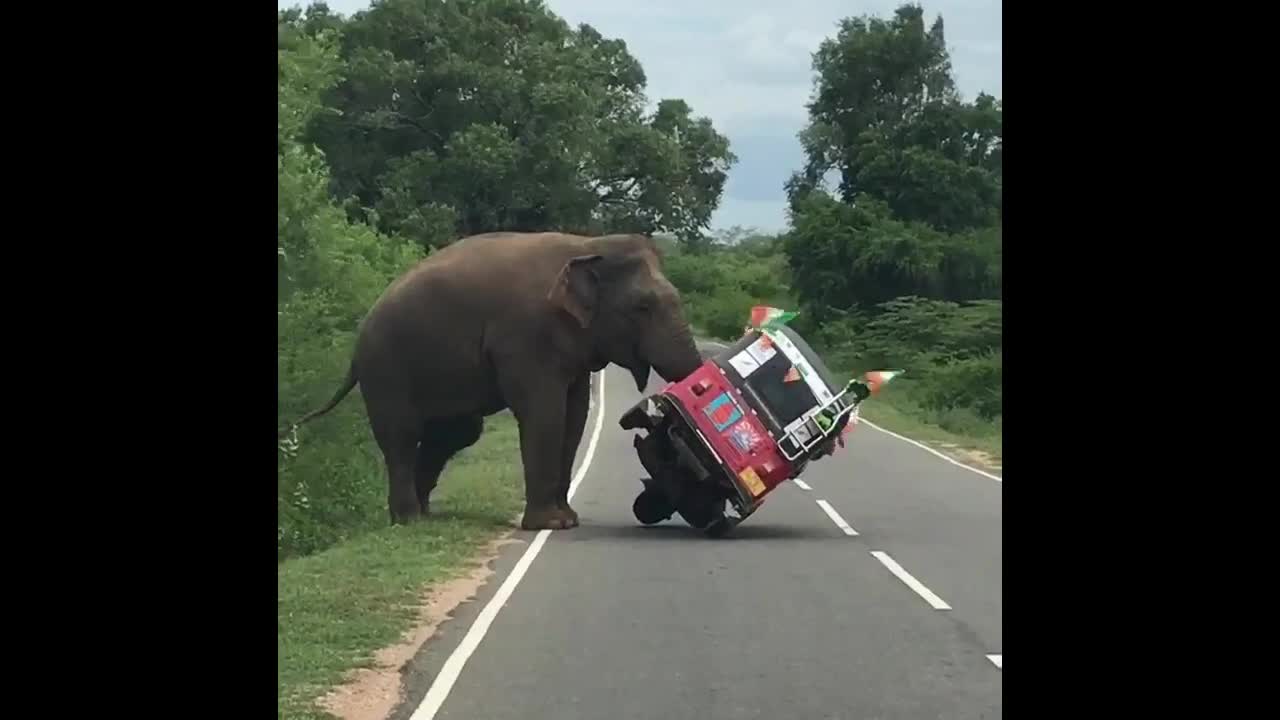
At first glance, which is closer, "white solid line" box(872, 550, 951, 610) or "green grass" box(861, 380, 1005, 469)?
"white solid line" box(872, 550, 951, 610)

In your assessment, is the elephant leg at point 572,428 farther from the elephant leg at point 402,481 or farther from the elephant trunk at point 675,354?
the elephant leg at point 402,481

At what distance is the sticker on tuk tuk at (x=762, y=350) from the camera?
15.7 metres

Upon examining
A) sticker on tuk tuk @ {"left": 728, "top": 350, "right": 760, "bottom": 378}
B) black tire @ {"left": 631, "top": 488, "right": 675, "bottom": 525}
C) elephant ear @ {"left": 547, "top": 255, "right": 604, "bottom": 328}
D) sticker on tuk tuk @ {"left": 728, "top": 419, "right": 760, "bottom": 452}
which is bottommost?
black tire @ {"left": 631, "top": 488, "right": 675, "bottom": 525}

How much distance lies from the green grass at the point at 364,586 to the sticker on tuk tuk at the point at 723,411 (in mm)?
2342

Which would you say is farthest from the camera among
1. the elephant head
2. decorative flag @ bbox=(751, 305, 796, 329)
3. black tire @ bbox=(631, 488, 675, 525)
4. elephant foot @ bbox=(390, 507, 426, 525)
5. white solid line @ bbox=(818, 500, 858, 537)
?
elephant foot @ bbox=(390, 507, 426, 525)

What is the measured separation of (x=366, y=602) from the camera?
11812 mm

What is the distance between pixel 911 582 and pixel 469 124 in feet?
109

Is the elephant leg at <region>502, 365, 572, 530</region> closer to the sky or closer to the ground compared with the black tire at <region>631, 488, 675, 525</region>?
closer to the sky

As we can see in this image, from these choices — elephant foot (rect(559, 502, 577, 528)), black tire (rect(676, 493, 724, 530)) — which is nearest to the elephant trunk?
black tire (rect(676, 493, 724, 530))

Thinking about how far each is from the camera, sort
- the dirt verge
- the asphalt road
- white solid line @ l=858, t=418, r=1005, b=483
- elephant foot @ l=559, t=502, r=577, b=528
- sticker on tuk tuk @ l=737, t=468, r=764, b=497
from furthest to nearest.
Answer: white solid line @ l=858, t=418, r=1005, b=483
elephant foot @ l=559, t=502, r=577, b=528
sticker on tuk tuk @ l=737, t=468, r=764, b=497
the asphalt road
the dirt verge

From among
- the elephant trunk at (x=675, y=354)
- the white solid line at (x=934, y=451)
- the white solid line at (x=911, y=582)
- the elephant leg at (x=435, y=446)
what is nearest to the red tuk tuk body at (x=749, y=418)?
the elephant trunk at (x=675, y=354)

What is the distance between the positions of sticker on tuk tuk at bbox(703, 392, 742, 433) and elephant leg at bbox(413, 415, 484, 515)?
394cm

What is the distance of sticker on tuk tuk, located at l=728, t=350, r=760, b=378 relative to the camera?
15648 mm

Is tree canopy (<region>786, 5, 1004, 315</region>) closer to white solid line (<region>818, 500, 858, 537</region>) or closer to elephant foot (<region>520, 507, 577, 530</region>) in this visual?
white solid line (<region>818, 500, 858, 537</region>)
